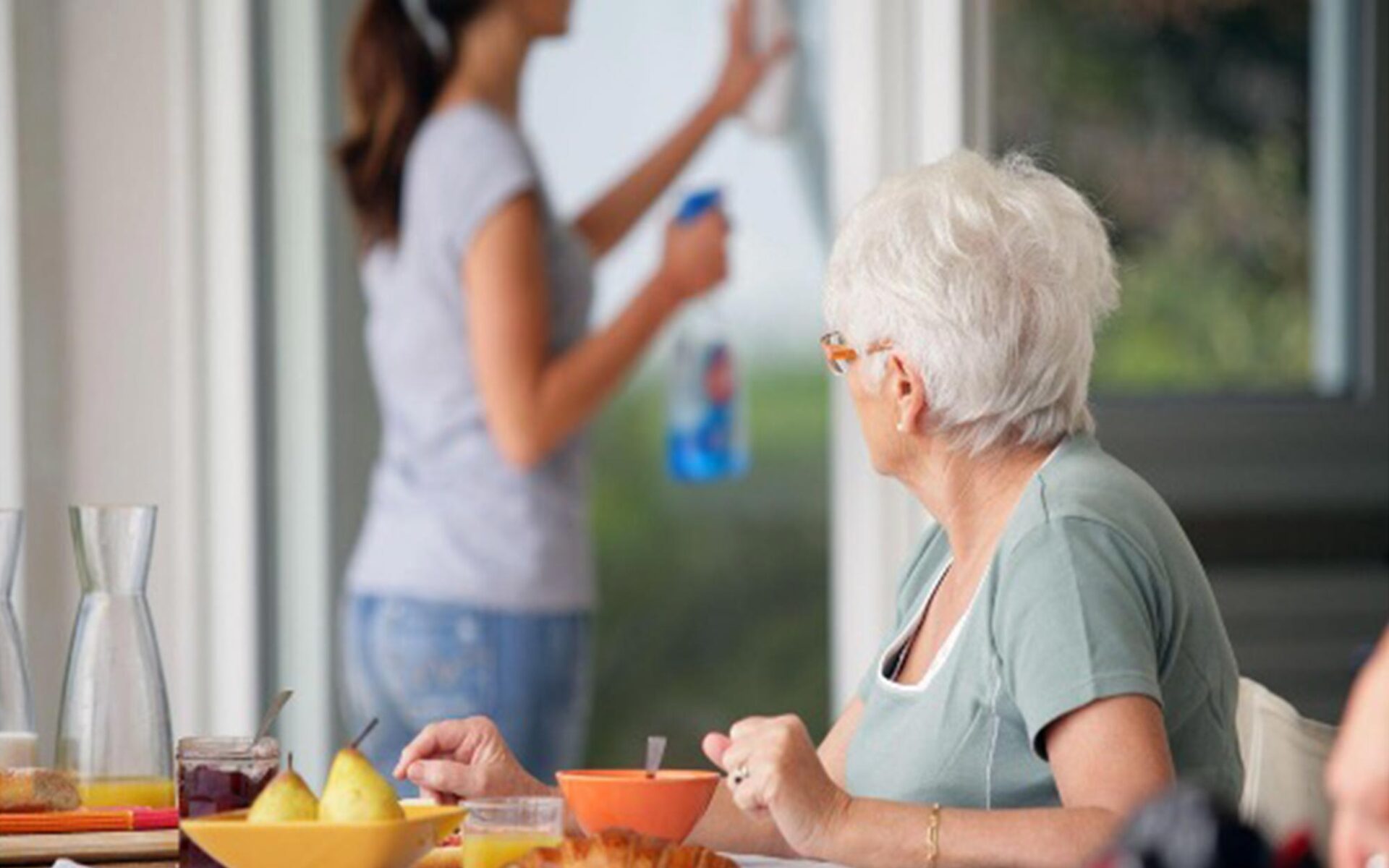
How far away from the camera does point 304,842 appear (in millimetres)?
1688

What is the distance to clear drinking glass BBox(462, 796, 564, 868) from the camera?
179 centimetres

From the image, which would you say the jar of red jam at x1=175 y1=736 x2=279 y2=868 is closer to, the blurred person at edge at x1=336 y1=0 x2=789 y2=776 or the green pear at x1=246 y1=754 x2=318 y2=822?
the green pear at x1=246 y1=754 x2=318 y2=822

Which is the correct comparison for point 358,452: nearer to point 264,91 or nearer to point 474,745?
point 264,91

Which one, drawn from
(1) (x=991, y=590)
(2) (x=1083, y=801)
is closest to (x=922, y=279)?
(1) (x=991, y=590)

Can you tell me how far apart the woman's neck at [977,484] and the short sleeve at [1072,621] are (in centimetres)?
16

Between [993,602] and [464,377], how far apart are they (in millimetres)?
2057

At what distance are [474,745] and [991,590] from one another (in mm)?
485

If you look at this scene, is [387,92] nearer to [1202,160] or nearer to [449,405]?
[449,405]

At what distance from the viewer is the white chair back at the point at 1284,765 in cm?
236

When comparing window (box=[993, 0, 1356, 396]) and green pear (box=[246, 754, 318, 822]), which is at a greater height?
window (box=[993, 0, 1356, 396])

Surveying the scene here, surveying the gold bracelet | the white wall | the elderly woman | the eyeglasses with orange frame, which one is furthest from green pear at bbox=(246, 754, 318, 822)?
the white wall

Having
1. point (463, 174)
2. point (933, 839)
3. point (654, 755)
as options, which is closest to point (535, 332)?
point (463, 174)

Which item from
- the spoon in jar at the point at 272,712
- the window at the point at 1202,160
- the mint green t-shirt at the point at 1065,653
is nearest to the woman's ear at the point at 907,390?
the mint green t-shirt at the point at 1065,653

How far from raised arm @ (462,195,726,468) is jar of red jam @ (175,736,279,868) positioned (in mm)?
2141
